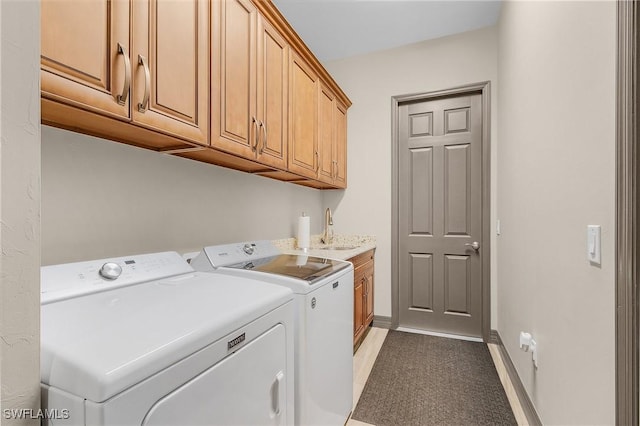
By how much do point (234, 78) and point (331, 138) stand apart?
1.42 metres

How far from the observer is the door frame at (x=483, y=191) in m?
2.72

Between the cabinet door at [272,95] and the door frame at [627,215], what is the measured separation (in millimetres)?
1404

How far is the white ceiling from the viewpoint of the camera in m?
2.41

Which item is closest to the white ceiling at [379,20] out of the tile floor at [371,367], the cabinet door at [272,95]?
the cabinet door at [272,95]

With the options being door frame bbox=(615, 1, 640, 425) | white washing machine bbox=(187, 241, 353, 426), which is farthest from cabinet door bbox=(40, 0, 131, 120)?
door frame bbox=(615, 1, 640, 425)

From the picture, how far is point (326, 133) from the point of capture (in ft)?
8.67

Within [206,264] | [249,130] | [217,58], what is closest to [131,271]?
[206,264]

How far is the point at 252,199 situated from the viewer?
2164 millimetres

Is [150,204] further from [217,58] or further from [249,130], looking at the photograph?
[217,58]

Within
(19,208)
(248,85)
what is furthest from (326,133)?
(19,208)

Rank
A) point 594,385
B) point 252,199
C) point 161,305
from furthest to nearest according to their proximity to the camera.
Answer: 1. point 252,199
2. point 594,385
3. point 161,305

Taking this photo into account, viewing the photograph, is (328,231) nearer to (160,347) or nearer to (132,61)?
(132,61)

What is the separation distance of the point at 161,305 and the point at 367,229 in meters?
2.52

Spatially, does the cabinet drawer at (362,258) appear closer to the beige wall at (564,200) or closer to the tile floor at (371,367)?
the tile floor at (371,367)
